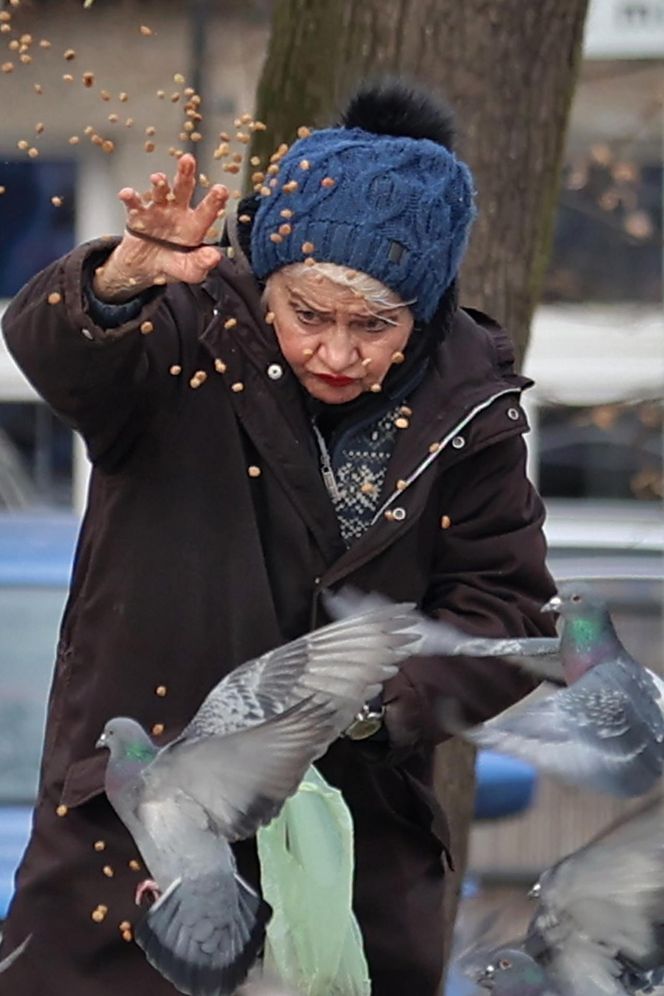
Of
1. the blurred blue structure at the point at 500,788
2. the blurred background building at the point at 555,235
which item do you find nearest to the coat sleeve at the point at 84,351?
the blurred background building at the point at 555,235

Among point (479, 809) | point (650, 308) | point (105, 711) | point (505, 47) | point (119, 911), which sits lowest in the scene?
point (479, 809)

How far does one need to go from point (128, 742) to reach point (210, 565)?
1.07 ft

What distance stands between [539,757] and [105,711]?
63 cm

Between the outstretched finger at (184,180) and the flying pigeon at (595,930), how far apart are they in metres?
0.98

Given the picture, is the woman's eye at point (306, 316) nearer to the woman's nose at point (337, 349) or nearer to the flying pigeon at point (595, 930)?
the woman's nose at point (337, 349)

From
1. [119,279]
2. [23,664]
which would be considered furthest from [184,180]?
[23,664]

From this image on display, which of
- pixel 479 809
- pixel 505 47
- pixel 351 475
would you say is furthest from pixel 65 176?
pixel 351 475

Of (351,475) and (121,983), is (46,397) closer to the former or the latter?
(351,475)

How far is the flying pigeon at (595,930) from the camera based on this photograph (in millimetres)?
2979

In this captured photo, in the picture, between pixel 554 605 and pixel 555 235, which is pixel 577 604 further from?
pixel 555 235

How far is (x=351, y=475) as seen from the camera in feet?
10.3

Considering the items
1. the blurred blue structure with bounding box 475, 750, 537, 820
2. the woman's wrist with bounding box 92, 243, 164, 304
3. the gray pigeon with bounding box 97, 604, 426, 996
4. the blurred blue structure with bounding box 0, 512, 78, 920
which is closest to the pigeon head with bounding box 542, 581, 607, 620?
the gray pigeon with bounding box 97, 604, 426, 996

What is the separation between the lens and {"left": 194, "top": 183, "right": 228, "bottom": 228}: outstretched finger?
2776 millimetres

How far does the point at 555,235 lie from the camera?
995 cm
